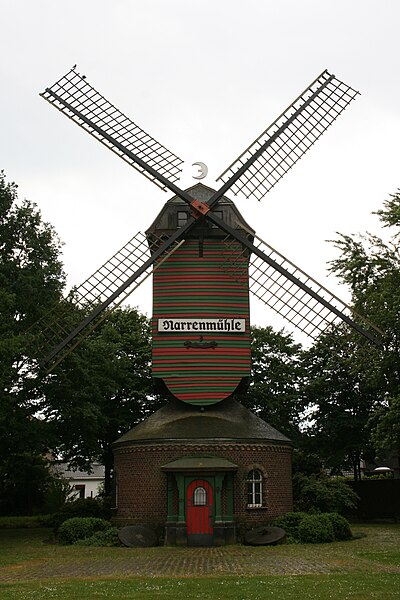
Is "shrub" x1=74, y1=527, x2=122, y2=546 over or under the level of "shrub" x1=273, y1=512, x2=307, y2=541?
under

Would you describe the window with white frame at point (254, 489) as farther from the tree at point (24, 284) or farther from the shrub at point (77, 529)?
the tree at point (24, 284)

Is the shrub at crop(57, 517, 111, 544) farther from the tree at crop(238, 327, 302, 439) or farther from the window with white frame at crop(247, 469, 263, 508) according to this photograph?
the tree at crop(238, 327, 302, 439)

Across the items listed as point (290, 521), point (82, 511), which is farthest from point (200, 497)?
point (82, 511)

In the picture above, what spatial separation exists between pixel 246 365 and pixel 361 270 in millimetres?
5644

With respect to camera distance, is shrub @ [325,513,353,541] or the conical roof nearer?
shrub @ [325,513,353,541]

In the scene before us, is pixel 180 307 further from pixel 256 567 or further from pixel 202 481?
pixel 256 567

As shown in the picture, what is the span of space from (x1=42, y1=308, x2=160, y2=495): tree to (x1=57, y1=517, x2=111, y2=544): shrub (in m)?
5.09

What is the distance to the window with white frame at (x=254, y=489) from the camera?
26281 millimetres

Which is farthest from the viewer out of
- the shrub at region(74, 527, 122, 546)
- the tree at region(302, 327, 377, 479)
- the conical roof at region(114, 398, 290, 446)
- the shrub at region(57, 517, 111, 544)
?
the tree at region(302, 327, 377, 479)

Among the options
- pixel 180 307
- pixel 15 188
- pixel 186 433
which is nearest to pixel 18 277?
pixel 15 188

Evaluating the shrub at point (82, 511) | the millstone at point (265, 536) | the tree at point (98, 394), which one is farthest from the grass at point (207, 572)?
the tree at point (98, 394)

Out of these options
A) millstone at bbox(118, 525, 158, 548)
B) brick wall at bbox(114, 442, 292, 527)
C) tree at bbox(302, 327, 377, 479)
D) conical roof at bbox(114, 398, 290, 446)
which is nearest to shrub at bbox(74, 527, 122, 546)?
millstone at bbox(118, 525, 158, 548)

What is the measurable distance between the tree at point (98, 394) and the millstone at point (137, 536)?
6.43m

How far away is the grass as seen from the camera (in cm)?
1380
